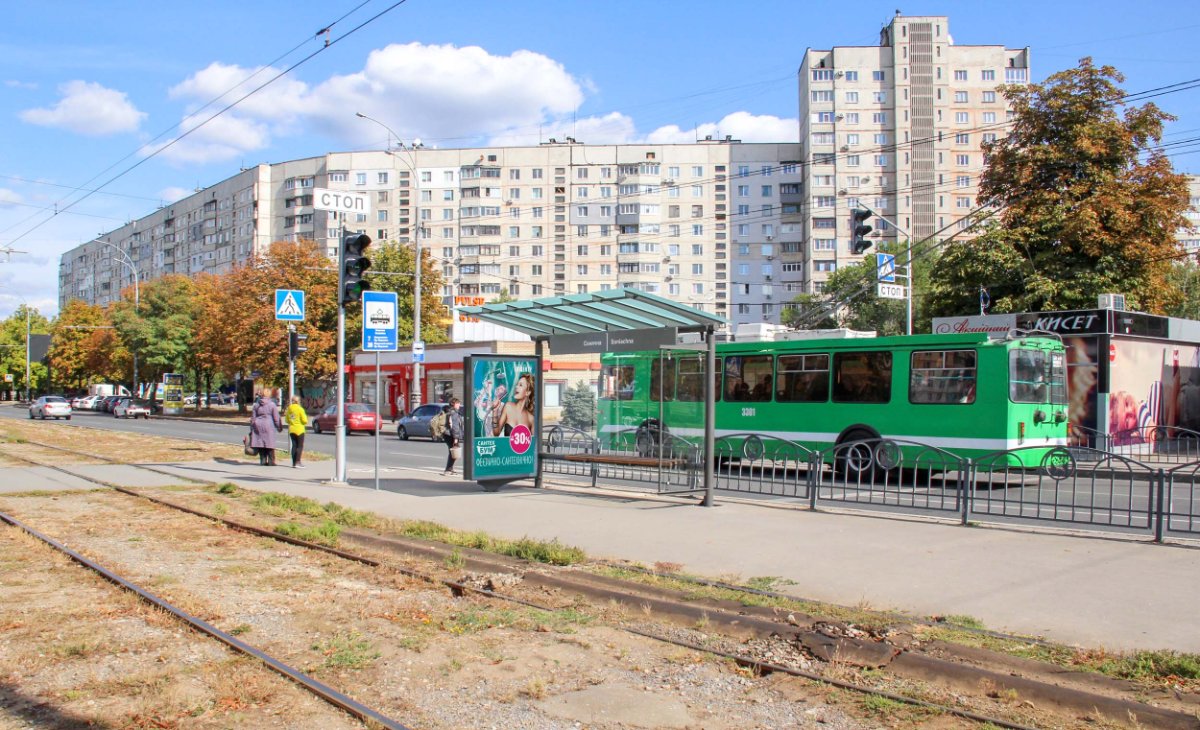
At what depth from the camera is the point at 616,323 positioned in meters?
14.4

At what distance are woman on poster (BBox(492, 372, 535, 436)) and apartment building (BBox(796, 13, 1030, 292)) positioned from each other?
216 feet

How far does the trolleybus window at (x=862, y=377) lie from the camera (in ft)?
60.2

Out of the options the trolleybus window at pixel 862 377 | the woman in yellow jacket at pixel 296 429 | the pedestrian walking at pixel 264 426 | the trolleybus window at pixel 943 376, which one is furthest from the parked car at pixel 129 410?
the trolleybus window at pixel 943 376

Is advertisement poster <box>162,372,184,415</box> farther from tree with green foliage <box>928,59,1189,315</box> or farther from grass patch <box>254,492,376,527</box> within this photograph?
grass patch <box>254,492,376,527</box>

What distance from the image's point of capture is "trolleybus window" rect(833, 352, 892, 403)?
60.2 feet

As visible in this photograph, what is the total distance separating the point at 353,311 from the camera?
5703 centimetres

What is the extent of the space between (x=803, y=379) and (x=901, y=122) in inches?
2546

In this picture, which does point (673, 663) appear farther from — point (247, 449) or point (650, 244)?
point (650, 244)

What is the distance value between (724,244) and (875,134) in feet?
51.5

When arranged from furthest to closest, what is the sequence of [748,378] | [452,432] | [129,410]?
1. [129,410]
2. [748,378]
3. [452,432]

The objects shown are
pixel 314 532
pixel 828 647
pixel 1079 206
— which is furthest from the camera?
pixel 1079 206

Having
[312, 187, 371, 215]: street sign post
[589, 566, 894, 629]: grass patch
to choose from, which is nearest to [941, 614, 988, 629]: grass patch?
[589, 566, 894, 629]: grass patch

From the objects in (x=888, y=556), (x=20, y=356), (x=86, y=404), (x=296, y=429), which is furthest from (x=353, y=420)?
(x=20, y=356)

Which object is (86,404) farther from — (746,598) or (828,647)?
(828,647)
